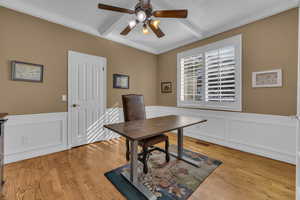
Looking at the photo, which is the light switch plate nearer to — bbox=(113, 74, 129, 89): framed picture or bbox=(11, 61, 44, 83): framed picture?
bbox=(11, 61, 44, 83): framed picture

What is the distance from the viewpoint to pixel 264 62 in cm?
243

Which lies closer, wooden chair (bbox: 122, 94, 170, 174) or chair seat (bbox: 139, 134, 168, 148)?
chair seat (bbox: 139, 134, 168, 148)

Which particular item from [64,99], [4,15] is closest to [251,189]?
[64,99]

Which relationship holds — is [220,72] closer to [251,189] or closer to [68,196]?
[251,189]

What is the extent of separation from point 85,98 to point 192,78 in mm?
2823

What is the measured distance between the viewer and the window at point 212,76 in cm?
278

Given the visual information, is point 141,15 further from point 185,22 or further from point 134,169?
point 134,169

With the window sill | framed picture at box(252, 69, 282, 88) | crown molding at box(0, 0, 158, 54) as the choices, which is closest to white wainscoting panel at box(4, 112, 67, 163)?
crown molding at box(0, 0, 158, 54)

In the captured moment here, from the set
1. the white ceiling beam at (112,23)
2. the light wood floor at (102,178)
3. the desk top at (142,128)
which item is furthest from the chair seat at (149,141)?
the white ceiling beam at (112,23)

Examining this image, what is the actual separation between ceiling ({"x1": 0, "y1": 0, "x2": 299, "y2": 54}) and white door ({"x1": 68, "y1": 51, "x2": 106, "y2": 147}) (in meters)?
0.68

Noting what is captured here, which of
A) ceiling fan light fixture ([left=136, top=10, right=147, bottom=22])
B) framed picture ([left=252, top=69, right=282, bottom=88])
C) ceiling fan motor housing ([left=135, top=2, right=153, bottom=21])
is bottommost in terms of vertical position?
framed picture ([left=252, top=69, right=282, bottom=88])

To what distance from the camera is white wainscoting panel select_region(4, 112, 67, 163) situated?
2.20 meters

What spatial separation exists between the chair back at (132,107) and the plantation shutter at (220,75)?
5.96 ft

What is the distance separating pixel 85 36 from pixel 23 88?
64.2 inches
